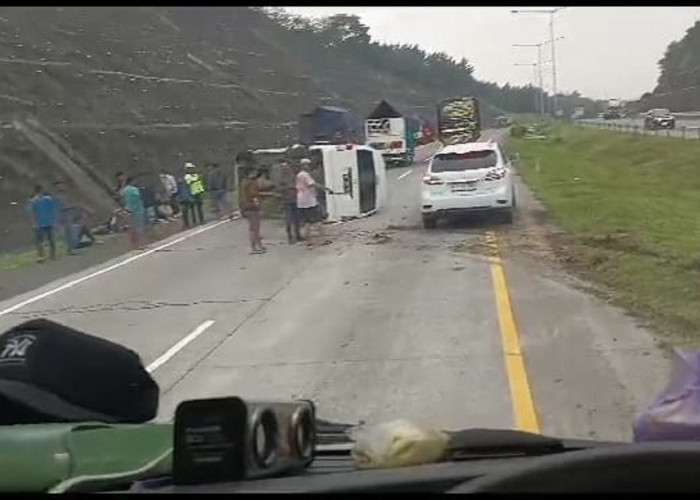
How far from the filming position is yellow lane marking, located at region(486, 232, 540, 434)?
754 centimetres

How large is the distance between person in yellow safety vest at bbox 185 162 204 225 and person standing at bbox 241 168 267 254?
564 centimetres

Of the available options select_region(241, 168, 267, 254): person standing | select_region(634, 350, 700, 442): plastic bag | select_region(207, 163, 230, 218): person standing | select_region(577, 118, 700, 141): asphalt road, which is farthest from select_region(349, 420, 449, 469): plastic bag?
select_region(577, 118, 700, 141): asphalt road

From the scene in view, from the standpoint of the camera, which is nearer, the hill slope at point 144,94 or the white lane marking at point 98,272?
the white lane marking at point 98,272

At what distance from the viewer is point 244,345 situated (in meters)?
11.4

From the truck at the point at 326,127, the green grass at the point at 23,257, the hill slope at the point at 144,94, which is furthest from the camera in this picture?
the truck at the point at 326,127

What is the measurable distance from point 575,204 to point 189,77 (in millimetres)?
22449

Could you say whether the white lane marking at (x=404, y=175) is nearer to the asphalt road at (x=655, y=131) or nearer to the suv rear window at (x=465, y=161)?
the asphalt road at (x=655, y=131)

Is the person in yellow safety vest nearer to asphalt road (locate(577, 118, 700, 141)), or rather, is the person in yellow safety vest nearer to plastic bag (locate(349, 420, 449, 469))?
asphalt road (locate(577, 118, 700, 141))

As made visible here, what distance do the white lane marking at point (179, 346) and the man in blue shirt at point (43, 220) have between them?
36.5ft

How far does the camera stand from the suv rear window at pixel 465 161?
24469mm

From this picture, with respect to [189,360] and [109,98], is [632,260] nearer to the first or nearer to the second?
[189,360]

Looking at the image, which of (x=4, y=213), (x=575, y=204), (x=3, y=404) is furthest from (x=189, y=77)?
(x=3, y=404)

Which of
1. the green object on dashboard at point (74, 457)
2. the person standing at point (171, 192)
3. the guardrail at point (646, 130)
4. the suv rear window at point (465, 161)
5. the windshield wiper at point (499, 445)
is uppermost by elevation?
the green object on dashboard at point (74, 457)

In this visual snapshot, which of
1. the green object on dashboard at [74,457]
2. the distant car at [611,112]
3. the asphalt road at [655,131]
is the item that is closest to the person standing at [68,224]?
the distant car at [611,112]
